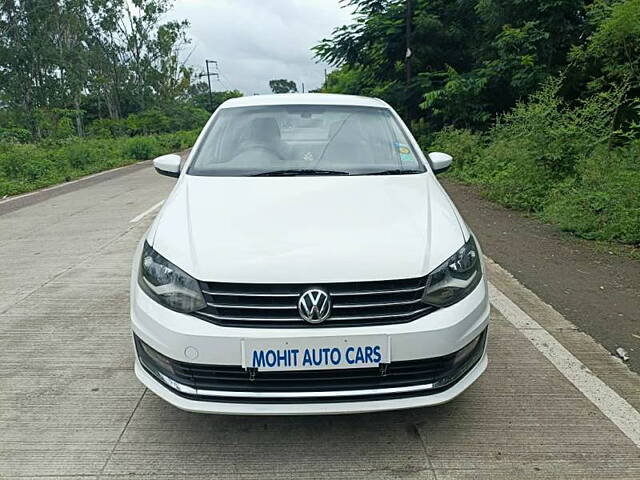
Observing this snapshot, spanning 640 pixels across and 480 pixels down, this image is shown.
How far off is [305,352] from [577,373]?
186cm

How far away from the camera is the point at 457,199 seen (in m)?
9.60

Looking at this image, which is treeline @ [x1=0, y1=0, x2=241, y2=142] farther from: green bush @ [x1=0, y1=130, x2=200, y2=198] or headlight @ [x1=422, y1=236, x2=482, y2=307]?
headlight @ [x1=422, y1=236, x2=482, y2=307]

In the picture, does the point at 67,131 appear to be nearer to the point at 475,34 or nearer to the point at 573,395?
the point at 475,34

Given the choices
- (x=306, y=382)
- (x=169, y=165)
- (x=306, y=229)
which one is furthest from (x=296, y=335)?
(x=169, y=165)

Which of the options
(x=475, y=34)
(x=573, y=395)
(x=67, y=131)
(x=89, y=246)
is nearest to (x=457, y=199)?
(x=89, y=246)

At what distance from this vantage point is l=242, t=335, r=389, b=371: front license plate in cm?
217

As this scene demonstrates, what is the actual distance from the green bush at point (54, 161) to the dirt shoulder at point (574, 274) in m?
11.2

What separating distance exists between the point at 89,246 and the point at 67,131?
28.6 m

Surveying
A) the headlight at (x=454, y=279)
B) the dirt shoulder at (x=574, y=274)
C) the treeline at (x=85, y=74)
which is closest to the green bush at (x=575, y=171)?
the dirt shoulder at (x=574, y=274)

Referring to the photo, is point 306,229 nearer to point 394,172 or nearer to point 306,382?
point 306,382

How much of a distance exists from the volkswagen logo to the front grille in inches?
0.8

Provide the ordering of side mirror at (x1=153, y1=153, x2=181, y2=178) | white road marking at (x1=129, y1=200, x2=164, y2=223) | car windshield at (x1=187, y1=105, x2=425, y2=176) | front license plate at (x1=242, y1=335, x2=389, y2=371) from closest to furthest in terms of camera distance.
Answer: front license plate at (x1=242, y1=335, x2=389, y2=371), car windshield at (x1=187, y1=105, x2=425, y2=176), side mirror at (x1=153, y1=153, x2=181, y2=178), white road marking at (x1=129, y1=200, x2=164, y2=223)

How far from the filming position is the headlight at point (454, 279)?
2328mm

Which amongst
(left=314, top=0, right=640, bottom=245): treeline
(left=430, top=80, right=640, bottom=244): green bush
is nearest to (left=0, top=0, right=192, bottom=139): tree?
(left=314, top=0, right=640, bottom=245): treeline
